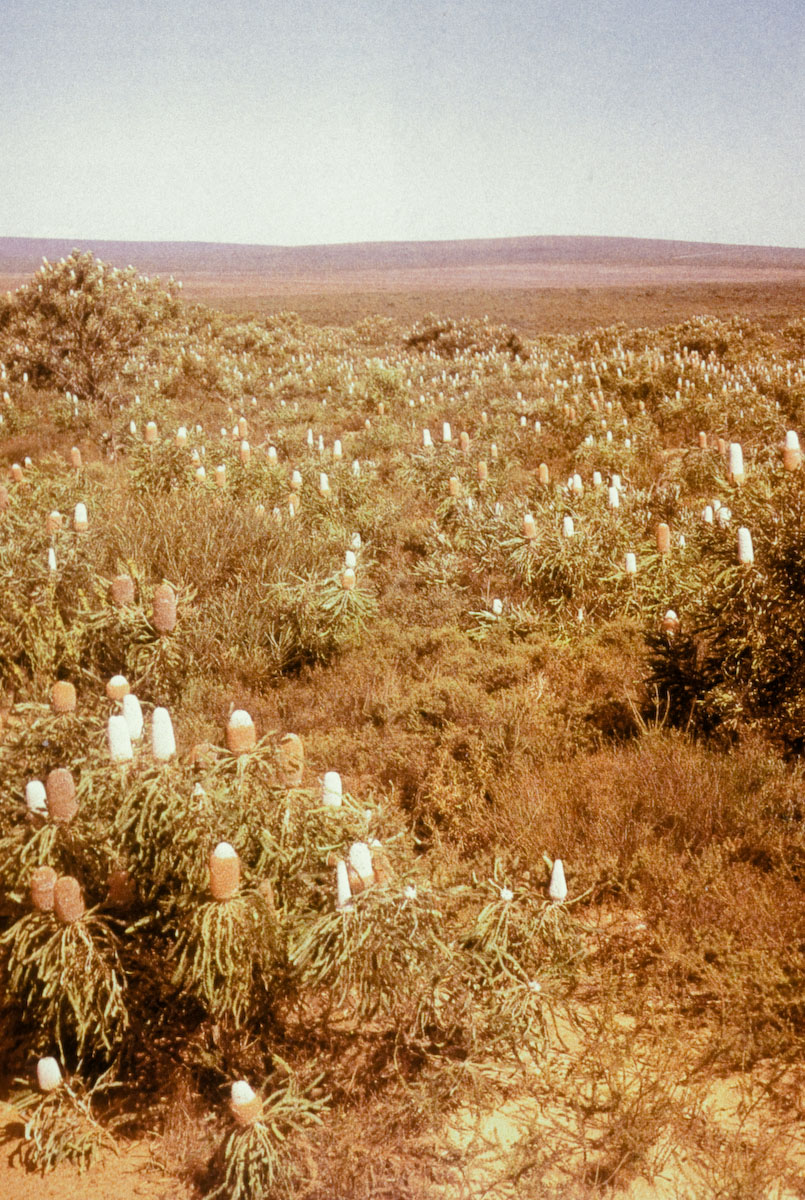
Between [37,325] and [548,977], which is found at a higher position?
[37,325]

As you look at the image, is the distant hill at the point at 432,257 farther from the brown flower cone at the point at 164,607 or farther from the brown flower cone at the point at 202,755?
the brown flower cone at the point at 202,755

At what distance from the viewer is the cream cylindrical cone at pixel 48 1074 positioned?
8.58 ft

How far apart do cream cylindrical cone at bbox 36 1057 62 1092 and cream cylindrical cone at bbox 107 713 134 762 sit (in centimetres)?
93

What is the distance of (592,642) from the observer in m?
5.51

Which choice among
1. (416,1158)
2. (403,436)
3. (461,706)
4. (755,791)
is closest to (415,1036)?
(416,1158)

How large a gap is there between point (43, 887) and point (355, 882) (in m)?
0.84

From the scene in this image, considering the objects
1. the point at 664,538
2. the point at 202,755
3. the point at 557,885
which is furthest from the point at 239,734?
the point at 664,538

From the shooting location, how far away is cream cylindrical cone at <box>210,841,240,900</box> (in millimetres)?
2316

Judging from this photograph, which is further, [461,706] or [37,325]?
[37,325]

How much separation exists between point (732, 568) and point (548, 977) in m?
1.99

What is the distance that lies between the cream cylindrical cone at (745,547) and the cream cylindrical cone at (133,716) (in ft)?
8.59

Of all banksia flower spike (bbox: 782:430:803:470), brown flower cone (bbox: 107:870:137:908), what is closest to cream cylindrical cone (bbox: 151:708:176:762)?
brown flower cone (bbox: 107:870:137:908)

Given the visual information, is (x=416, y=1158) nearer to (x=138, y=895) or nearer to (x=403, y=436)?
(x=138, y=895)

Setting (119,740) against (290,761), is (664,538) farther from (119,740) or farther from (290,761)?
(119,740)
